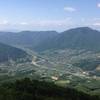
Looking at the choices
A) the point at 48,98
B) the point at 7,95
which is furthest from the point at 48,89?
the point at 7,95

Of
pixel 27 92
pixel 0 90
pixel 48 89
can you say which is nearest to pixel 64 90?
pixel 48 89

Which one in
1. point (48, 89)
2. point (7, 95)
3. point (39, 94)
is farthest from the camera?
point (48, 89)

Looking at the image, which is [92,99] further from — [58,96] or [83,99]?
[58,96]

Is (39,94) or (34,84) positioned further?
(34,84)

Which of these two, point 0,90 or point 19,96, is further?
point 0,90

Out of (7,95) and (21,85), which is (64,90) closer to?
(21,85)

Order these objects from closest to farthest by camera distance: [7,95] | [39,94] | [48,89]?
[7,95], [39,94], [48,89]
